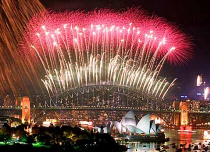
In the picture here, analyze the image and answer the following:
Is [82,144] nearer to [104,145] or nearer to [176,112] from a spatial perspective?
[104,145]

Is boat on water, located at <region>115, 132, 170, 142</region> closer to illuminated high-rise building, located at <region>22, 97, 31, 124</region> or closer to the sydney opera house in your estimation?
the sydney opera house

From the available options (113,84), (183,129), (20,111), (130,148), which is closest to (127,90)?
(113,84)

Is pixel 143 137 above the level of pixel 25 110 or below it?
below

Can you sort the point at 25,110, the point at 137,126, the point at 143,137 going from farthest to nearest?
the point at 25,110
the point at 137,126
the point at 143,137

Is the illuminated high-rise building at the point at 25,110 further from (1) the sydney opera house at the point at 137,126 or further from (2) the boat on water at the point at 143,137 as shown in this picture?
(2) the boat on water at the point at 143,137

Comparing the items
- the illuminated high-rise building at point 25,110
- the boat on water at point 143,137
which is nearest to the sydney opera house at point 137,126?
the boat on water at point 143,137

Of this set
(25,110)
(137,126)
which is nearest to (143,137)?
(137,126)

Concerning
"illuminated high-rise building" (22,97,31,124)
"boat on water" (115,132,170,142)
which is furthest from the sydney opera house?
"illuminated high-rise building" (22,97,31,124)

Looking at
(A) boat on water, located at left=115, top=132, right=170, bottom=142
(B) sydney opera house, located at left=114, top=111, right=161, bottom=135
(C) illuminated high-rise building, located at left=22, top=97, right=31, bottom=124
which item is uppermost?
(C) illuminated high-rise building, located at left=22, top=97, right=31, bottom=124

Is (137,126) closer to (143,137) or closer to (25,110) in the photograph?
(143,137)
